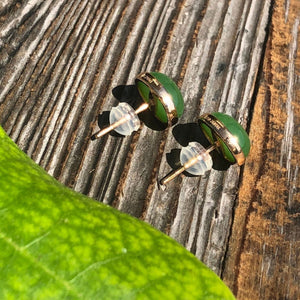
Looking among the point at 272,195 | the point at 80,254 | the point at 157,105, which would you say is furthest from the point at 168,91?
the point at 80,254

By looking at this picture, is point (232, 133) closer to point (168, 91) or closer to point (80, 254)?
point (168, 91)

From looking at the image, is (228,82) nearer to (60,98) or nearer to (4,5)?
(60,98)

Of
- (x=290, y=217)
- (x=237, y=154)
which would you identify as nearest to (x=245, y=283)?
(x=290, y=217)

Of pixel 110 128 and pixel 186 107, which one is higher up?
pixel 110 128

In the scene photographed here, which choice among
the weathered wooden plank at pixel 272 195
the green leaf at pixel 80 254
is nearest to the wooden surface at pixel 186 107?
the weathered wooden plank at pixel 272 195

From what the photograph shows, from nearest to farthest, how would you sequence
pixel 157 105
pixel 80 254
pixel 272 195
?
1. pixel 80 254
2. pixel 272 195
3. pixel 157 105

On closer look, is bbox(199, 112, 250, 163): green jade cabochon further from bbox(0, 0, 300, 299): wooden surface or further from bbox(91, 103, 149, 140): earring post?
bbox(91, 103, 149, 140): earring post

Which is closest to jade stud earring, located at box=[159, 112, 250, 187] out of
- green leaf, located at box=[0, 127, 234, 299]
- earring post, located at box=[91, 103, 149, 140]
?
earring post, located at box=[91, 103, 149, 140]

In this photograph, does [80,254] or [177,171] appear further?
[177,171]
